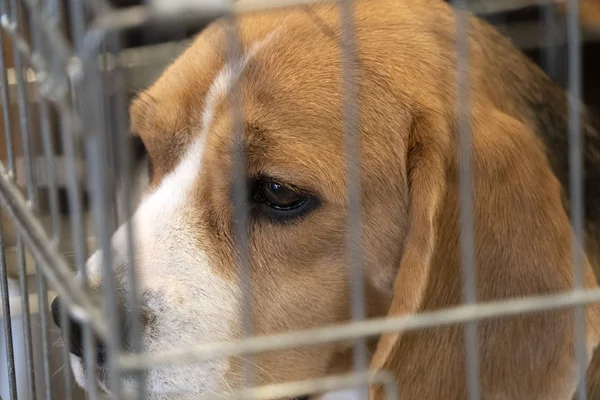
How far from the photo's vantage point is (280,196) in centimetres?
108

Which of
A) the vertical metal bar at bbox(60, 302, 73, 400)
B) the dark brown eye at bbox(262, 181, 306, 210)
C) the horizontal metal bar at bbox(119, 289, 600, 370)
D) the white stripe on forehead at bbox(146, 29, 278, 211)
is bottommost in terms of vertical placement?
the vertical metal bar at bbox(60, 302, 73, 400)

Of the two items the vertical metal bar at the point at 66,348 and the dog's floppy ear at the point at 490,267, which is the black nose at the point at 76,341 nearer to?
the vertical metal bar at the point at 66,348

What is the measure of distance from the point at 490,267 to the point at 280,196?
0.30 m

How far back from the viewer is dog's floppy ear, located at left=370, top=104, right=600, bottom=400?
3.21 ft

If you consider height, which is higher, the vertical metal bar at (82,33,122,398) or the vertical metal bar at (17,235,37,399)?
the vertical metal bar at (82,33,122,398)

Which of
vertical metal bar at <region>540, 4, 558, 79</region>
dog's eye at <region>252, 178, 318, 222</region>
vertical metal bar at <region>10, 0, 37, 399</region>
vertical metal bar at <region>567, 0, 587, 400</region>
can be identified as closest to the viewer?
vertical metal bar at <region>567, 0, 587, 400</region>

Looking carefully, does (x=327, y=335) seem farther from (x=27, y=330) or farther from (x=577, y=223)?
(x=27, y=330)

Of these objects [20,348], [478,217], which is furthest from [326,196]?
[20,348]

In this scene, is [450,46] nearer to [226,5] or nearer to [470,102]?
[470,102]

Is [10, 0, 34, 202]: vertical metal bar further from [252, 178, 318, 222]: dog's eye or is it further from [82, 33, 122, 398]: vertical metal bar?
[82, 33, 122, 398]: vertical metal bar

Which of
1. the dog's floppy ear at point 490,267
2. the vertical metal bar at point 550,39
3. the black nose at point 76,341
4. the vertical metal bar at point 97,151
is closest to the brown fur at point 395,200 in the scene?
the dog's floppy ear at point 490,267

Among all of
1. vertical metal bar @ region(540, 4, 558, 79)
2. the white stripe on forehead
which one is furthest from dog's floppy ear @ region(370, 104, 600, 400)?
vertical metal bar @ region(540, 4, 558, 79)

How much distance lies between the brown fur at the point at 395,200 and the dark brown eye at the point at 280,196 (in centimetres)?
2

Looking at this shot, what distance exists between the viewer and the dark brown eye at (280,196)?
3.54 ft
